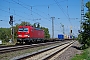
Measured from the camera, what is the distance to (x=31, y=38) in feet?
140

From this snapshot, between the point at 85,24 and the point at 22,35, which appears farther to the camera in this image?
the point at 22,35

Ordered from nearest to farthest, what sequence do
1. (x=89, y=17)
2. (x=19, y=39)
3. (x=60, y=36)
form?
(x=89, y=17), (x=19, y=39), (x=60, y=36)

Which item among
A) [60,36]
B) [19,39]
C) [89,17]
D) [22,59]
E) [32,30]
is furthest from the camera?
[60,36]

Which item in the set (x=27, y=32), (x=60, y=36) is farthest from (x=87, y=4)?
(x=60, y=36)

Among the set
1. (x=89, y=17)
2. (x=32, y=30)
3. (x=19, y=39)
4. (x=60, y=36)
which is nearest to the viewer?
(x=89, y=17)

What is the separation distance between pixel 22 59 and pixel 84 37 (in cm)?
1994

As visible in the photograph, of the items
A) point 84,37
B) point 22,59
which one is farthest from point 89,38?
point 22,59

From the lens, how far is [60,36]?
93.1 meters

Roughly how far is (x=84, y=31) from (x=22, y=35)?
13.2m

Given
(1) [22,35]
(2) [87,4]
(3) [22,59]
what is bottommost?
(3) [22,59]

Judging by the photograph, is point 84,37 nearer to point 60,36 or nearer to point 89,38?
point 89,38

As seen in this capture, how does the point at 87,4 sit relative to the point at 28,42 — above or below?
above

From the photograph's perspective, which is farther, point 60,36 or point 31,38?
point 60,36

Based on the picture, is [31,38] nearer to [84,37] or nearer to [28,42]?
[28,42]
